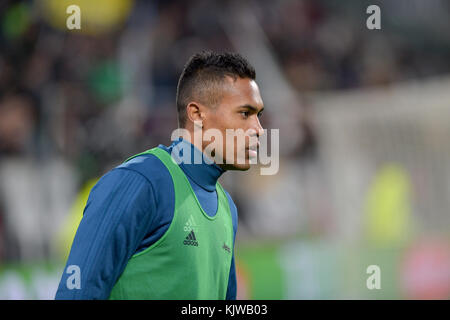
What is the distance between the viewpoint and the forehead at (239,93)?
3.21m

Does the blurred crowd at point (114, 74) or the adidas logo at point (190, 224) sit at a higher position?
the blurred crowd at point (114, 74)

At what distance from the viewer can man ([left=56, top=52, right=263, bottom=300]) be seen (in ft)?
8.77

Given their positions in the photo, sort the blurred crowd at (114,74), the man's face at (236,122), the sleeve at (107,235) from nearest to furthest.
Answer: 1. the sleeve at (107,235)
2. the man's face at (236,122)
3. the blurred crowd at (114,74)

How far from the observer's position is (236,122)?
3201 mm

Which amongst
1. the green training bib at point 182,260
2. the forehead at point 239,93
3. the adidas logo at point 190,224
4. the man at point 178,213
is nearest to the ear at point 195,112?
the man at point 178,213

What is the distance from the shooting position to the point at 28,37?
874 cm

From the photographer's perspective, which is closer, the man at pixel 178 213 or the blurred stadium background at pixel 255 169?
the man at pixel 178 213

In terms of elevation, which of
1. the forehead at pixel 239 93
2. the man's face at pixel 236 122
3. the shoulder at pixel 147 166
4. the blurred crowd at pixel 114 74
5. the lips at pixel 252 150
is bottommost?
the shoulder at pixel 147 166

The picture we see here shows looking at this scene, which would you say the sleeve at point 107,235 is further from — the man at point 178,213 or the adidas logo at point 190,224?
the adidas logo at point 190,224

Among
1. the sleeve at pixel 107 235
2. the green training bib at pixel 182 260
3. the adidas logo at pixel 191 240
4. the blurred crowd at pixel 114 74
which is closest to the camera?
the sleeve at pixel 107 235

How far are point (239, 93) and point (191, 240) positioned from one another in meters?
0.68

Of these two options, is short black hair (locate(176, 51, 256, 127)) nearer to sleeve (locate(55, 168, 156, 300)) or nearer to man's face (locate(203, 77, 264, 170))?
man's face (locate(203, 77, 264, 170))
